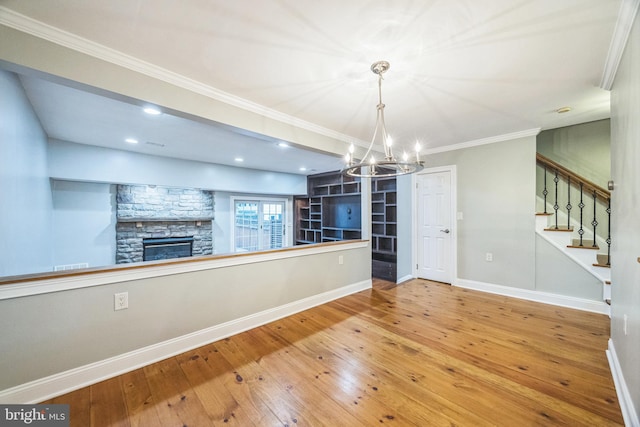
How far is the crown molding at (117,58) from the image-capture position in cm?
141

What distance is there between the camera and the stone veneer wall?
4.42 metres

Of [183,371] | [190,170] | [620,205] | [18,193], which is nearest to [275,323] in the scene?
[183,371]

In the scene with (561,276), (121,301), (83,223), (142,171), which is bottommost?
(561,276)

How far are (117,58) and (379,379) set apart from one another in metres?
3.03

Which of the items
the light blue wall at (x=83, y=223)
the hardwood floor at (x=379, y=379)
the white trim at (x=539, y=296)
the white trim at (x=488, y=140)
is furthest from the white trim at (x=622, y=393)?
the light blue wall at (x=83, y=223)

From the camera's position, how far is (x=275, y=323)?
2777 millimetres

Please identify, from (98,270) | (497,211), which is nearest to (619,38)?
(497,211)

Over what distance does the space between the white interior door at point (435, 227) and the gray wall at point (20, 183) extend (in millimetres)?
5045

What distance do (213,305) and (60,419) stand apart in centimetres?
113

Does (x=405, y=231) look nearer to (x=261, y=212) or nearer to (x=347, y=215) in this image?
(x=347, y=215)

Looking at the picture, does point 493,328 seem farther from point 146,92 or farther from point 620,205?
point 146,92

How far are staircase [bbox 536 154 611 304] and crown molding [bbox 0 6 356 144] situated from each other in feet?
12.7

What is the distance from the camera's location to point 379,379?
181 cm

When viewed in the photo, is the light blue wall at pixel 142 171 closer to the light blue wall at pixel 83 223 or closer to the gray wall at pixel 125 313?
the light blue wall at pixel 83 223
